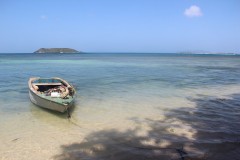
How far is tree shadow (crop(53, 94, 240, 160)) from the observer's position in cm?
781

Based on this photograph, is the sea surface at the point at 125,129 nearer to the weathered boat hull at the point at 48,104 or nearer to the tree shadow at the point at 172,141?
the tree shadow at the point at 172,141

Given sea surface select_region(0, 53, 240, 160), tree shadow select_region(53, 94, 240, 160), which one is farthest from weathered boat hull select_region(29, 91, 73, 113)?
tree shadow select_region(53, 94, 240, 160)

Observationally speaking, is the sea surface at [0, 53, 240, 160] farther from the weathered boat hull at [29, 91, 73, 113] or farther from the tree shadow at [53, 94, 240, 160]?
the weathered boat hull at [29, 91, 73, 113]

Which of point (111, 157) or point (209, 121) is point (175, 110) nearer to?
point (209, 121)

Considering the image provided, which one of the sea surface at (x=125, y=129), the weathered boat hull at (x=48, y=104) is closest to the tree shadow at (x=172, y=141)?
the sea surface at (x=125, y=129)

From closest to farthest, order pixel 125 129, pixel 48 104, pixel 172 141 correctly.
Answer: pixel 172 141 → pixel 125 129 → pixel 48 104

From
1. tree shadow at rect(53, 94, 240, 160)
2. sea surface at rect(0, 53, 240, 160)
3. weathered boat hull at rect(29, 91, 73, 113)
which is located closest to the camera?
tree shadow at rect(53, 94, 240, 160)

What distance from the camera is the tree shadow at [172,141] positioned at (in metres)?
7.81

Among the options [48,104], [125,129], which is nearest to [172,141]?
[125,129]

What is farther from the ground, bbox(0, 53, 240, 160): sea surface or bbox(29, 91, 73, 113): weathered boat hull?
bbox(29, 91, 73, 113): weathered boat hull

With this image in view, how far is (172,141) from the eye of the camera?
889cm

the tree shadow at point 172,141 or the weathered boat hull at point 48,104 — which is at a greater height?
the weathered boat hull at point 48,104

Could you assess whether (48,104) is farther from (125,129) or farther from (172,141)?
(172,141)

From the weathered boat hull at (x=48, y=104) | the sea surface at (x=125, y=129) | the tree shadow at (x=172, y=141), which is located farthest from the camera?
the weathered boat hull at (x=48, y=104)
